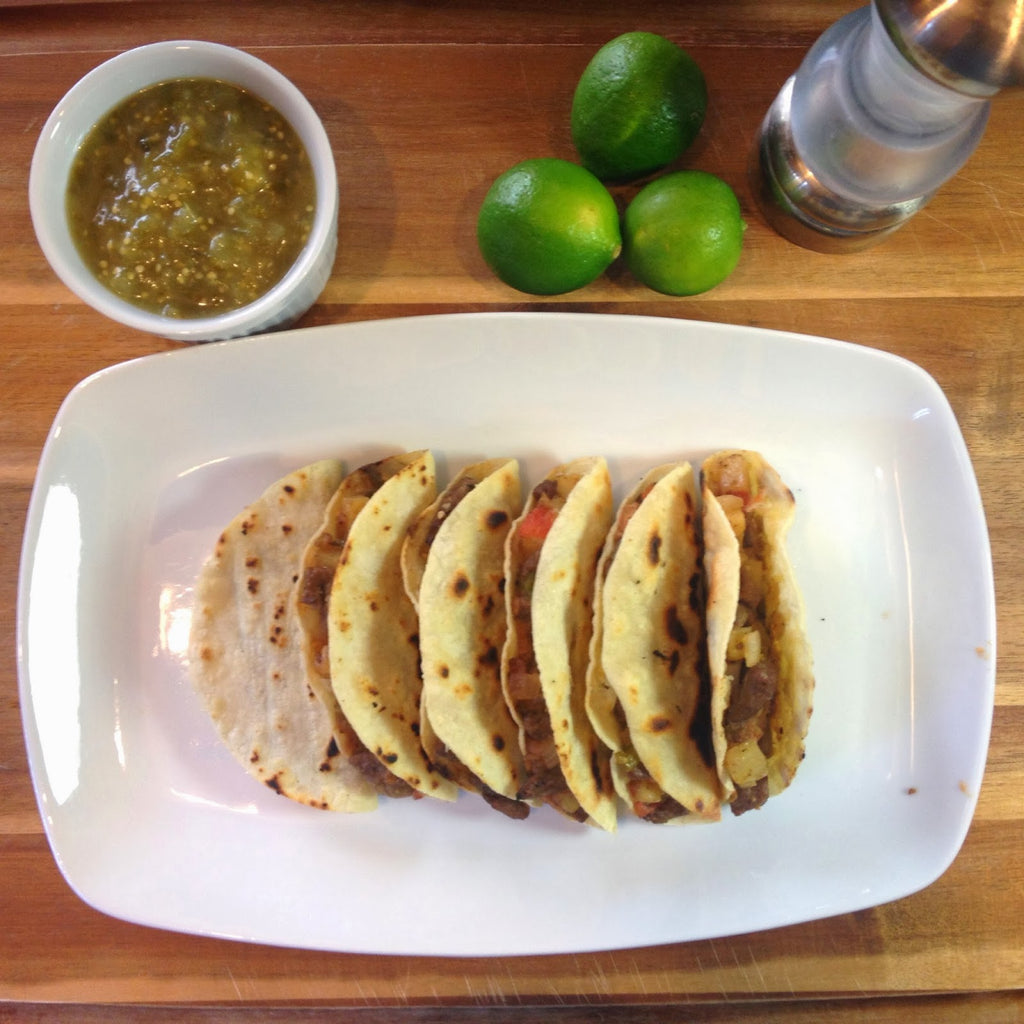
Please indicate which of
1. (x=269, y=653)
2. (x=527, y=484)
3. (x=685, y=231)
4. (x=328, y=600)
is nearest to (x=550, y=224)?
(x=685, y=231)

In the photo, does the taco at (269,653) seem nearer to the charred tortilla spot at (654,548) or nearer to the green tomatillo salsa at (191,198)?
the green tomatillo salsa at (191,198)

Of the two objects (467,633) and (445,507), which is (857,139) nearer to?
(445,507)

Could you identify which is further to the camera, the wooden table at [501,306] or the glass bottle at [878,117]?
the wooden table at [501,306]

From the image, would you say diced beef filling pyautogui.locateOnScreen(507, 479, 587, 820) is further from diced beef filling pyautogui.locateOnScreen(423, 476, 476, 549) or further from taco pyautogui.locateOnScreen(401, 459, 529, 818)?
diced beef filling pyautogui.locateOnScreen(423, 476, 476, 549)

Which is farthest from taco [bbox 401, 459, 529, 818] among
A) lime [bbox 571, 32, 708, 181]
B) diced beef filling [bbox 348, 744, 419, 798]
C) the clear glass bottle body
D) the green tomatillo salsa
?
the clear glass bottle body

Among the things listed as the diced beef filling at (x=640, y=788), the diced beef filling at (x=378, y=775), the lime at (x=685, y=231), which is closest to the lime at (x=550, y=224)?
the lime at (x=685, y=231)

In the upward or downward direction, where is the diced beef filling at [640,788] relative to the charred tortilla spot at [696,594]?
downward

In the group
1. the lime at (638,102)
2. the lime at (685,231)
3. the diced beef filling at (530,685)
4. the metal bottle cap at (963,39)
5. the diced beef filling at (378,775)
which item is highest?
the metal bottle cap at (963,39)
